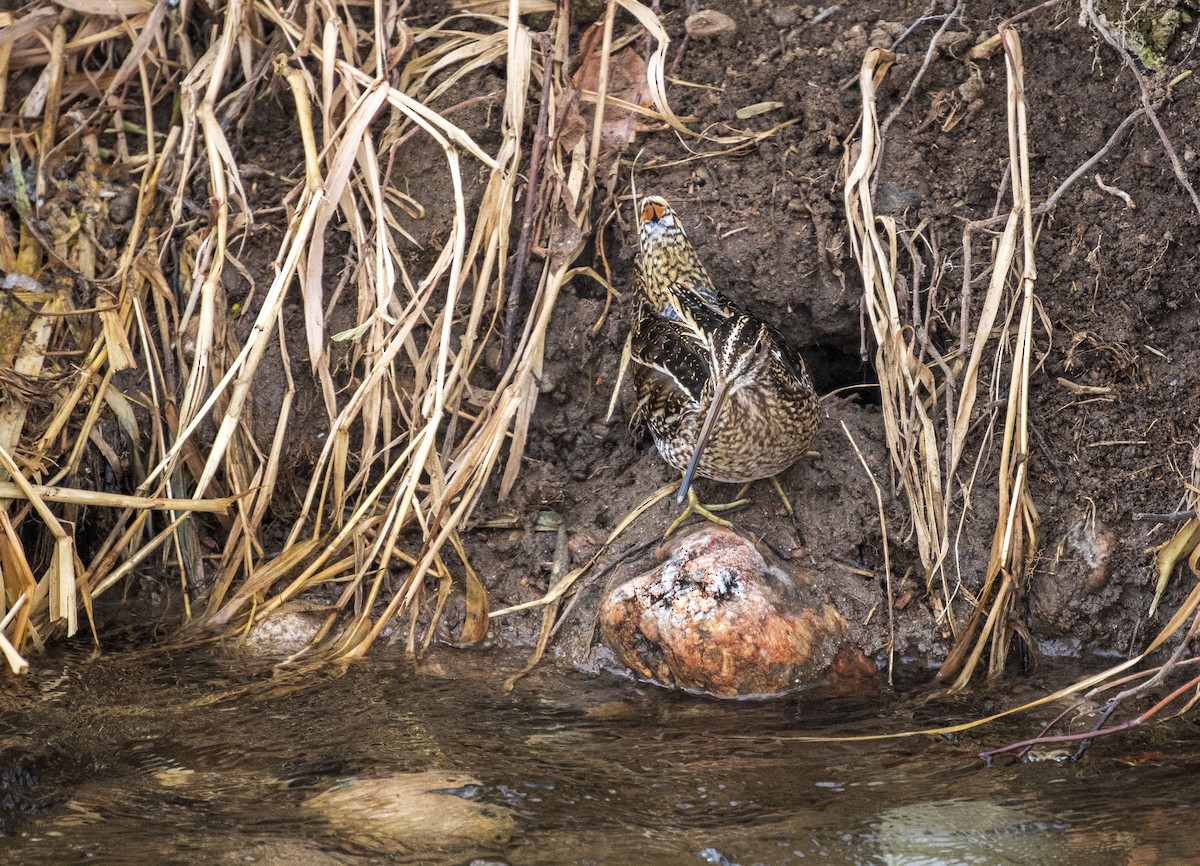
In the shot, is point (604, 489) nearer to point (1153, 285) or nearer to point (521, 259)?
point (521, 259)

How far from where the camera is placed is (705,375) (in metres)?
4.34

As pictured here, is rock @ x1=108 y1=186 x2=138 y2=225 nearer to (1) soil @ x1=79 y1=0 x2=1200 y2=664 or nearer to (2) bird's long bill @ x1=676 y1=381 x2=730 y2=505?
(1) soil @ x1=79 y1=0 x2=1200 y2=664

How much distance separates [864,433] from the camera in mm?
4520

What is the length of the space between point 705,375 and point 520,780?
5.37 ft

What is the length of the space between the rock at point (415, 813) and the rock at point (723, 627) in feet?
2.90

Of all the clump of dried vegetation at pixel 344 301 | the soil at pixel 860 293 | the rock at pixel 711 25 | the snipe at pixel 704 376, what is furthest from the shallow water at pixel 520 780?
the rock at pixel 711 25

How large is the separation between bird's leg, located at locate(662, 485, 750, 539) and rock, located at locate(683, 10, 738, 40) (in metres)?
1.88

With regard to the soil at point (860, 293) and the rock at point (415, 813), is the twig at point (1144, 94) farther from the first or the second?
the rock at point (415, 813)

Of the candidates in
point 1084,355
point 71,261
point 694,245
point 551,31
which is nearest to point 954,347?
point 1084,355

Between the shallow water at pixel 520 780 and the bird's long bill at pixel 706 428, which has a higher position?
the bird's long bill at pixel 706 428

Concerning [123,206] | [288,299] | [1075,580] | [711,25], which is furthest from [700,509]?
[123,206]

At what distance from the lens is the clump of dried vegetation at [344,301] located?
13.7 ft

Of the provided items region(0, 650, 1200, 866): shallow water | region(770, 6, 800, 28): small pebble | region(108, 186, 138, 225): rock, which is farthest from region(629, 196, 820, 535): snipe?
region(108, 186, 138, 225): rock

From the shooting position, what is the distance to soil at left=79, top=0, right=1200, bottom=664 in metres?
4.14
